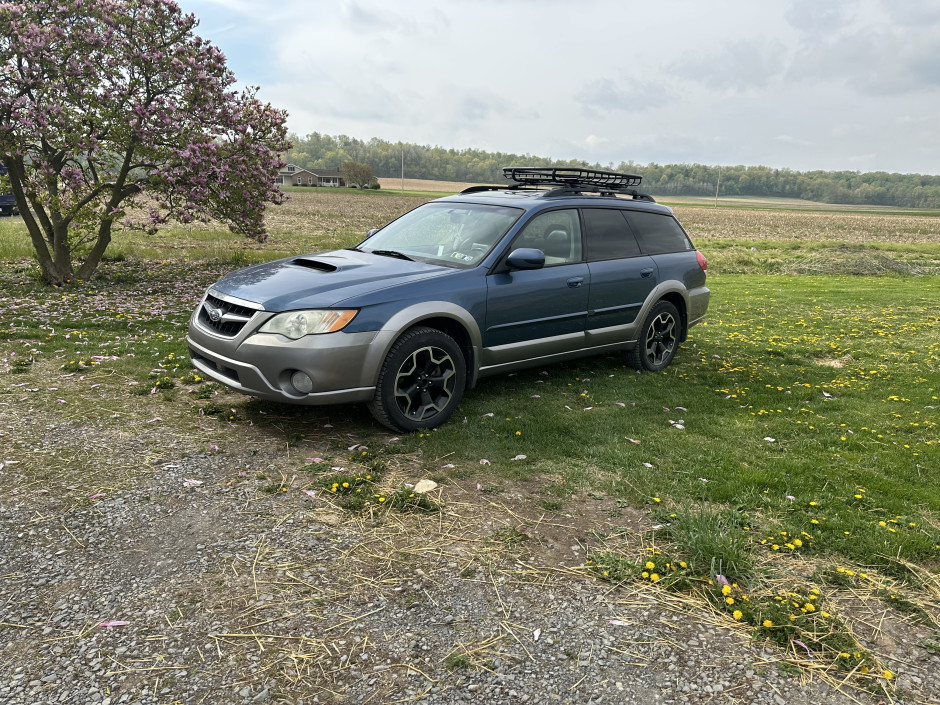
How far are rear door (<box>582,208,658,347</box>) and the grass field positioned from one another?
0.58 metres

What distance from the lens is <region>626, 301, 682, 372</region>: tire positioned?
6.68 meters

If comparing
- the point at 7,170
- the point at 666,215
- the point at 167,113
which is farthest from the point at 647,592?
the point at 7,170

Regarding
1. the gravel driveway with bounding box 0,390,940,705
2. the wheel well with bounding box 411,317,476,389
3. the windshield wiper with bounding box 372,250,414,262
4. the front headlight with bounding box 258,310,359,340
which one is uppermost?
the windshield wiper with bounding box 372,250,414,262

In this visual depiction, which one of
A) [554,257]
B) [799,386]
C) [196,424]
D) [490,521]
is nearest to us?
[490,521]

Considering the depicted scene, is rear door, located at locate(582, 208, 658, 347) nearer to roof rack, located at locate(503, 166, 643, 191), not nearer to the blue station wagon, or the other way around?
the blue station wagon

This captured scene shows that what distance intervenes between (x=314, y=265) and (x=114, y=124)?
7146mm

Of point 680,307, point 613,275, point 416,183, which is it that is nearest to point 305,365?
point 613,275

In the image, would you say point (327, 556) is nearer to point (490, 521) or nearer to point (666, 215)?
point (490, 521)

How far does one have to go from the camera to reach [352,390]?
4402mm

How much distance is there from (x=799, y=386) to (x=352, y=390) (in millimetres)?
4675

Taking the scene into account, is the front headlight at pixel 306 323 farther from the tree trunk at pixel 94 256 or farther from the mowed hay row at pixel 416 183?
the mowed hay row at pixel 416 183

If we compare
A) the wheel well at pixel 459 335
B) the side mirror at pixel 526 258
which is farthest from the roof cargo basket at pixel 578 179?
the wheel well at pixel 459 335

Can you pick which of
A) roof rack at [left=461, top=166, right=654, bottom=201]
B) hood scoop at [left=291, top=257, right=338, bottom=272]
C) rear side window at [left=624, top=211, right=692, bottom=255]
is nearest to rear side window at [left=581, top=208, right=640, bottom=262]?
rear side window at [left=624, top=211, right=692, bottom=255]

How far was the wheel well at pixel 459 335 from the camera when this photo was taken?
16.0 ft
